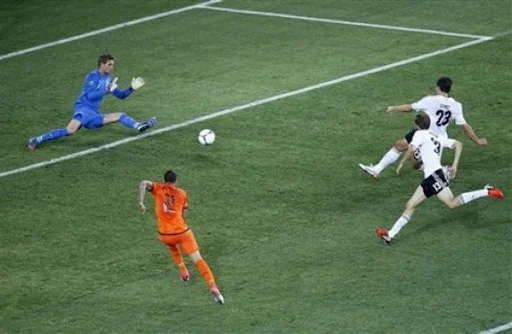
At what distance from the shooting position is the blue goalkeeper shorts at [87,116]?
92.4ft

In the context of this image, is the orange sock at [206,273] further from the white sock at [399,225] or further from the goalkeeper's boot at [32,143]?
the goalkeeper's boot at [32,143]

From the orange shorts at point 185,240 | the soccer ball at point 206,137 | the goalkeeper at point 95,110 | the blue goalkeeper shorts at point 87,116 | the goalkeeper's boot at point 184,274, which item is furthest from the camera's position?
the blue goalkeeper shorts at point 87,116

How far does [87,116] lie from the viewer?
28.1 meters

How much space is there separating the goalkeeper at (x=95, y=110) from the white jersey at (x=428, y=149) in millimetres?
6749

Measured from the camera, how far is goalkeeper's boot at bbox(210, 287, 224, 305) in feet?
69.6

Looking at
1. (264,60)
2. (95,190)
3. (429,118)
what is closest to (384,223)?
(429,118)

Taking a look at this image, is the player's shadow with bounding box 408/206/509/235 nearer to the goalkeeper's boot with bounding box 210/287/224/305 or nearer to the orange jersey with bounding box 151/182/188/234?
the goalkeeper's boot with bounding box 210/287/224/305

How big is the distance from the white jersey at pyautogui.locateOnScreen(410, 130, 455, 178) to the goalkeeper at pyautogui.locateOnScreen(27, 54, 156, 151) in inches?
266

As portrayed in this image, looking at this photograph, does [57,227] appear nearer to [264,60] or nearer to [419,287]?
[419,287]

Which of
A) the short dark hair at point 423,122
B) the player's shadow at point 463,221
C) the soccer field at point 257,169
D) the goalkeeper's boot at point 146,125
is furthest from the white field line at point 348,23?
the short dark hair at point 423,122

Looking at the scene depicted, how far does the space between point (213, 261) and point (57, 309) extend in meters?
2.73

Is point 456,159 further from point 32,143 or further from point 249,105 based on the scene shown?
point 32,143

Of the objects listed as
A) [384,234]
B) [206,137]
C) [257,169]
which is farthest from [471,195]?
[206,137]

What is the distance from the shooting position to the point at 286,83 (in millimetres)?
31172
